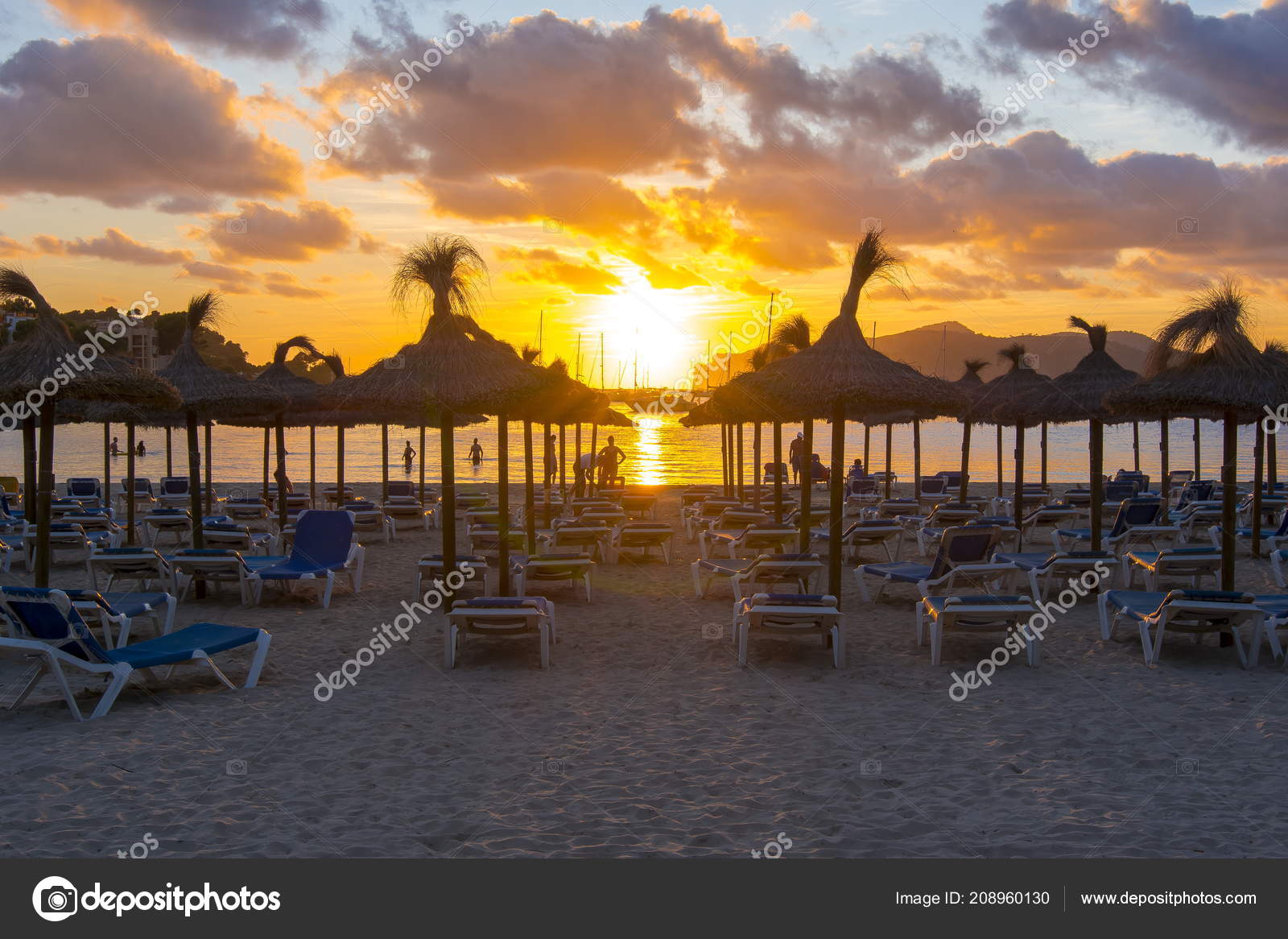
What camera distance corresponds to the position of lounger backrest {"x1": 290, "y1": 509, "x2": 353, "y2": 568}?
1017cm

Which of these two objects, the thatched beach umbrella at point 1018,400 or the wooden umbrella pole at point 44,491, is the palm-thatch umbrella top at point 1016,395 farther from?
the wooden umbrella pole at point 44,491

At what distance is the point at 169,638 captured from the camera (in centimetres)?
670

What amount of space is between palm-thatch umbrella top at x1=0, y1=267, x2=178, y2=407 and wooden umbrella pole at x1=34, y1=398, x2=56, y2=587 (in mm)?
190

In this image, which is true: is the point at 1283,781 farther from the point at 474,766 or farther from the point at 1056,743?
the point at 474,766

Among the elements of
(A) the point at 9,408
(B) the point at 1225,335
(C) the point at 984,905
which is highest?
(B) the point at 1225,335

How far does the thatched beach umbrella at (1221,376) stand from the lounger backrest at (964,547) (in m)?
1.68

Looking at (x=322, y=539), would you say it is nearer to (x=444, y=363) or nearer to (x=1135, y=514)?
(x=444, y=363)

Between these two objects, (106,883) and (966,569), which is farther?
(966,569)

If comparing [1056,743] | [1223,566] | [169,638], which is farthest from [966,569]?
[169,638]

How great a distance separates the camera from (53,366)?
7855mm

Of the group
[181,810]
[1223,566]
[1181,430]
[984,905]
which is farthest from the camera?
[1181,430]

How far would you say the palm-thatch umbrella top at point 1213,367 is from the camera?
A: 7715 millimetres

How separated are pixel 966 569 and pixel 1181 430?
108 m

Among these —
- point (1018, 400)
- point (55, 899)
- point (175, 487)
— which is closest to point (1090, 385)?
point (1018, 400)
